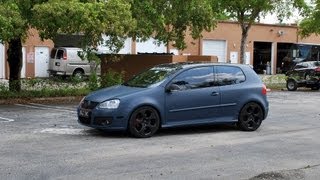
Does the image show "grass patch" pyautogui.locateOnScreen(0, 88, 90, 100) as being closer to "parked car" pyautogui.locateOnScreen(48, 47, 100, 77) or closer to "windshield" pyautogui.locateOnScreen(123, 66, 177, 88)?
"windshield" pyautogui.locateOnScreen(123, 66, 177, 88)

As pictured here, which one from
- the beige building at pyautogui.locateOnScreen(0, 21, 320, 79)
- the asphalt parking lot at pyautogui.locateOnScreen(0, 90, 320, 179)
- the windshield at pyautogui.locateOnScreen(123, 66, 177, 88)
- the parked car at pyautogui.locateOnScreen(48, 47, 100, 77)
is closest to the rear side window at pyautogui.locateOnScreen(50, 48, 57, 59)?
the parked car at pyautogui.locateOnScreen(48, 47, 100, 77)

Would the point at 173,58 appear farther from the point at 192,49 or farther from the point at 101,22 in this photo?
the point at 192,49

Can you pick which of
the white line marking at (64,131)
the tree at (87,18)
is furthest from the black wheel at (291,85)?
the white line marking at (64,131)

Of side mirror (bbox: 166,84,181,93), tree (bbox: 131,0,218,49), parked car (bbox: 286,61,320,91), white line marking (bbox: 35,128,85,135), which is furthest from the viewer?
parked car (bbox: 286,61,320,91)

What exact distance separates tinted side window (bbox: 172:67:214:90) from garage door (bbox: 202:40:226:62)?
33.5 meters

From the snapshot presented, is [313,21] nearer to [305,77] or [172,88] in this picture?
[305,77]

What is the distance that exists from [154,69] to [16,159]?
4.42 m

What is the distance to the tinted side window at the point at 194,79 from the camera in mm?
11391

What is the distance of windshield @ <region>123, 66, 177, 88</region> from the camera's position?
37.4 ft

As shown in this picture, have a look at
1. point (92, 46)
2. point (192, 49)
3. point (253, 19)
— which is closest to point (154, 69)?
point (92, 46)

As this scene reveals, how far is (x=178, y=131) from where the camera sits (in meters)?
11.9

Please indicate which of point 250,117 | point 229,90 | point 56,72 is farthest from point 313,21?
point 229,90

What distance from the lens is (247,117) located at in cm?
1214

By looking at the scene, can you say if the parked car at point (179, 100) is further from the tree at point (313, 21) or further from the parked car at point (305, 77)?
the tree at point (313, 21)
